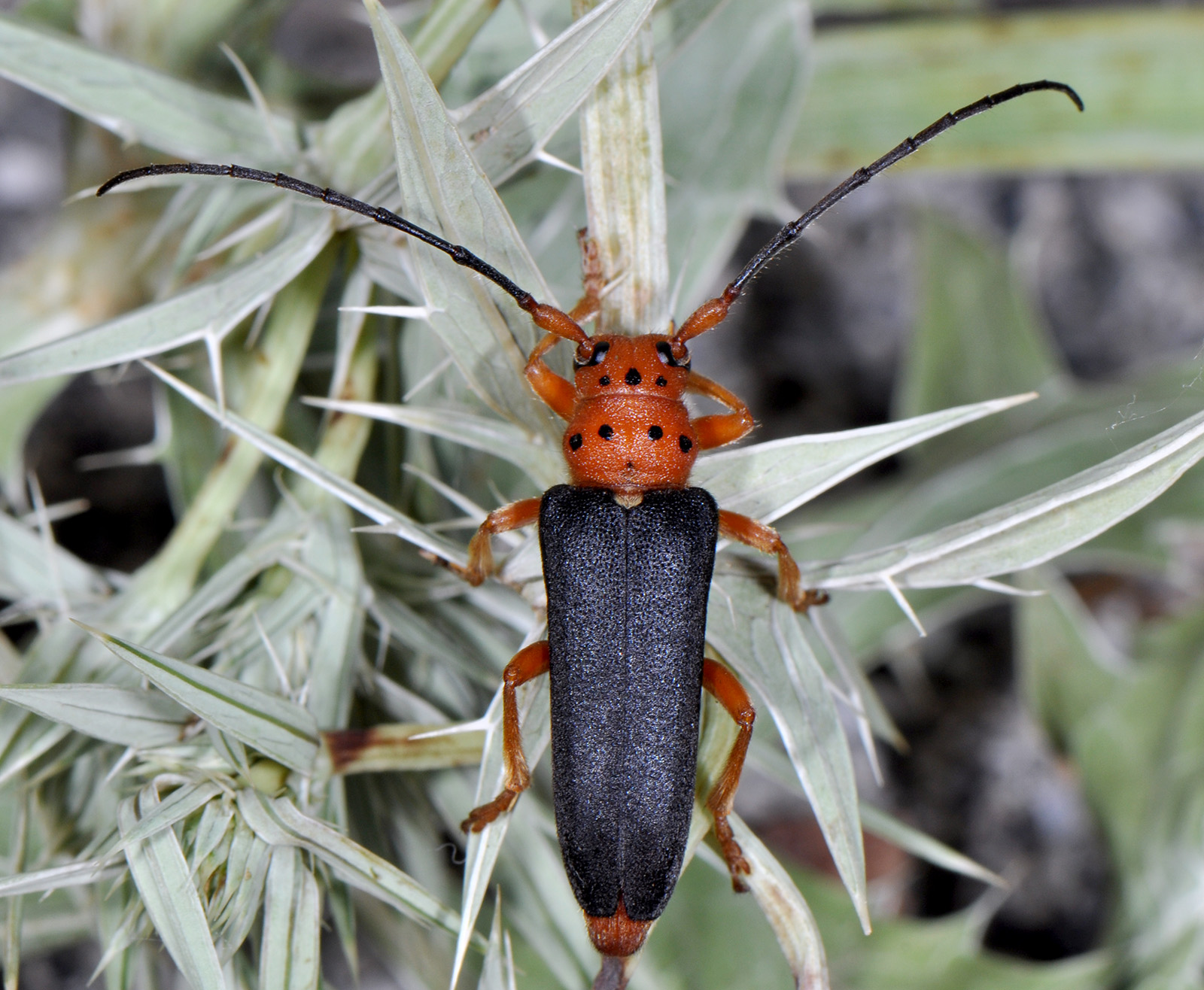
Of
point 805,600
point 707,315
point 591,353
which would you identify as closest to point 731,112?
point 707,315

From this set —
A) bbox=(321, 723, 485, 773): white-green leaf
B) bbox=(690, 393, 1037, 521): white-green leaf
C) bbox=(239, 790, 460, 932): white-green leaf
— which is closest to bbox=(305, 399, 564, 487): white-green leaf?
bbox=(690, 393, 1037, 521): white-green leaf

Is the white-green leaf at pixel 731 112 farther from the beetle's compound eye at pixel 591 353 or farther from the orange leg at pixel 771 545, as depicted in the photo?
the orange leg at pixel 771 545

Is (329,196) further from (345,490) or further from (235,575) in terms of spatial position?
(235,575)

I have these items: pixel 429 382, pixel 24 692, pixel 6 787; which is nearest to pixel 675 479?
pixel 429 382

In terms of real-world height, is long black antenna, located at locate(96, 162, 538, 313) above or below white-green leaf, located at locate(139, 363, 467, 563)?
above

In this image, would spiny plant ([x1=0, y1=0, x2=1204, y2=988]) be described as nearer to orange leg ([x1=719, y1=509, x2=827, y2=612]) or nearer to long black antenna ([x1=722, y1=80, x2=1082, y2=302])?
orange leg ([x1=719, y1=509, x2=827, y2=612])

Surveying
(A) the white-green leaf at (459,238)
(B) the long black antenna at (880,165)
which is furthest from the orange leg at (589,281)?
(B) the long black antenna at (880,165)
